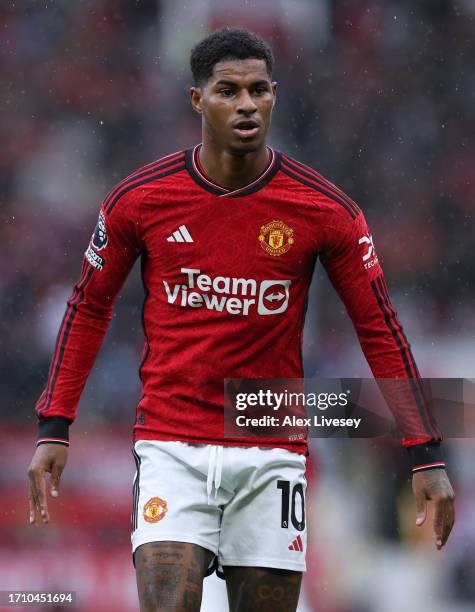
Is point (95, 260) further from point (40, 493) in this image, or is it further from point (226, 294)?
point (40, 493)

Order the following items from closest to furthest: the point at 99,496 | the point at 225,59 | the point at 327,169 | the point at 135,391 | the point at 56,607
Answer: the point at 225,59, the point at 56,607, the point at 99,496, the point at 135,391, the point at 327,169

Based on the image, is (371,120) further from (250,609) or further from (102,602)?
(250,609)

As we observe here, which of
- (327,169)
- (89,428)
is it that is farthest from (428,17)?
(89,428)

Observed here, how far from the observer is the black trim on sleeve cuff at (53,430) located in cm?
358

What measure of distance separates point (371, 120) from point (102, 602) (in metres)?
3.71

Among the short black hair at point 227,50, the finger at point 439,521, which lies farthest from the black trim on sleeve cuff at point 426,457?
the short black hair at point 227,50

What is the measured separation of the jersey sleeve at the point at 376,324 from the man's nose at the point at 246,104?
426 mm

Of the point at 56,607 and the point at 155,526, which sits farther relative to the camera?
the point at 56,607

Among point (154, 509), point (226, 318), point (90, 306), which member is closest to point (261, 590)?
point (154, 509)

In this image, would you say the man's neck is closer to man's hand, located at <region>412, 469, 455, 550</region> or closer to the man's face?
the man's face

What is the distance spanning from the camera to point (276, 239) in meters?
3.61

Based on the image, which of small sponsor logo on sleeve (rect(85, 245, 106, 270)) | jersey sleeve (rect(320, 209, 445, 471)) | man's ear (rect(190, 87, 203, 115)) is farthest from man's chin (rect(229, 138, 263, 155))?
small sponsor logo on sleeve (rect(85, 245, 106, 270))

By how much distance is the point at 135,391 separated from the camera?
6.95 meters

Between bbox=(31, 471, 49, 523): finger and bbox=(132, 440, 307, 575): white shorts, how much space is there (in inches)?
10.6
